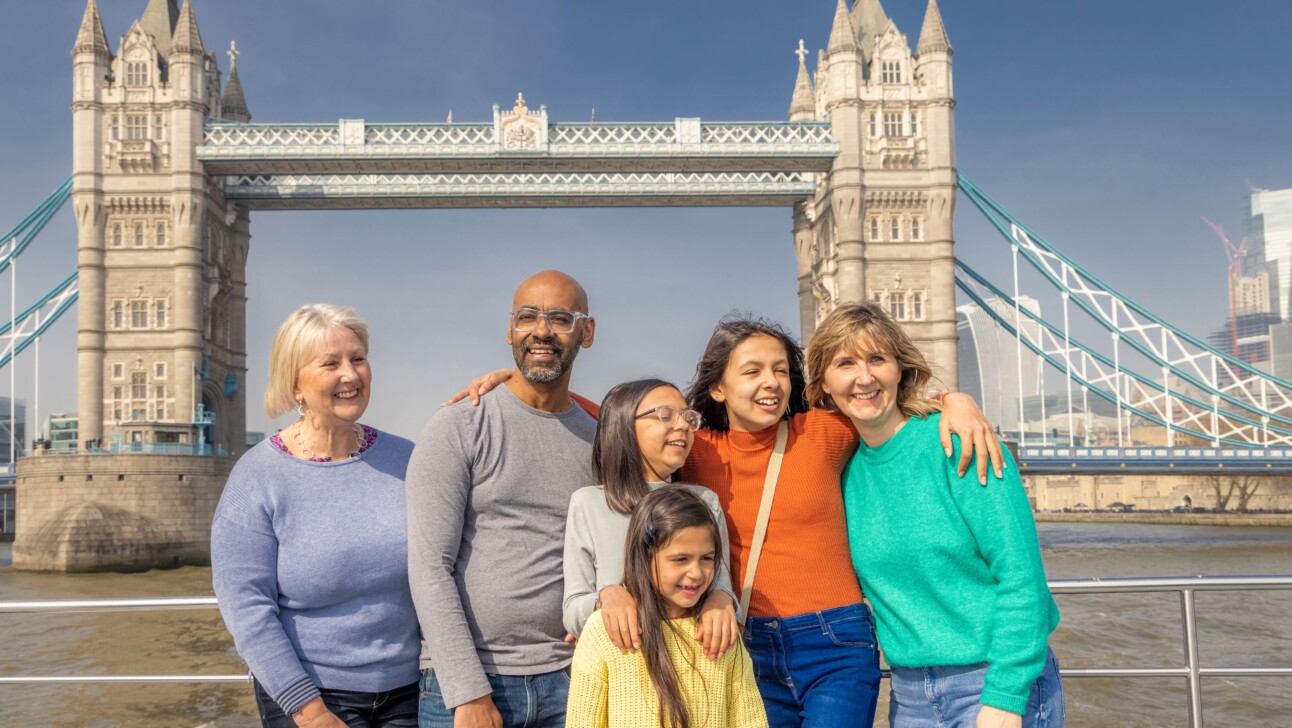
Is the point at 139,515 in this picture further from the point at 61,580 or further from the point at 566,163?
the point at 566,163

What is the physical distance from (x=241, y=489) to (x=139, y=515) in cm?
2467

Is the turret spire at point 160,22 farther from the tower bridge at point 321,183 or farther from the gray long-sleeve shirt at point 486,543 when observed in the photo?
the gray long-sleeve shirt at point 486,543

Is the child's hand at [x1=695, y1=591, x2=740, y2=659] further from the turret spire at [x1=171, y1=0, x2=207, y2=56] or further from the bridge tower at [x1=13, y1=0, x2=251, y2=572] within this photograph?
the turret spire at [x1=171, y1=0, x2=207, y2=56]

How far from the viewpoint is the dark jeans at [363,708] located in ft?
7.54

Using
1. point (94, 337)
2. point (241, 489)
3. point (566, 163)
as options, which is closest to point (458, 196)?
point (566, 163)

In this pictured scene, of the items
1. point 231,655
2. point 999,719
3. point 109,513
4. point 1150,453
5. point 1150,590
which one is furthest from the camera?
point 1150,453

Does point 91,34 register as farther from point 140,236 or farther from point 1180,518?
point 1180,518

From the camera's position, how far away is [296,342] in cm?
239

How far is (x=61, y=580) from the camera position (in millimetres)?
21688

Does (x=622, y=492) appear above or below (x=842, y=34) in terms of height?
below

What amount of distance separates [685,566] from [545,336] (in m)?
0.66

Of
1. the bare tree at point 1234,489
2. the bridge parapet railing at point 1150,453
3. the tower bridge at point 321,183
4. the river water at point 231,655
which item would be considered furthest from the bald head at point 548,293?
the bare tree at point 1234,489

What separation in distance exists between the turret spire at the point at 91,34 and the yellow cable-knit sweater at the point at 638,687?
100ft

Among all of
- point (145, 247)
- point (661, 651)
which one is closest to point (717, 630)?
point (661, 651)
